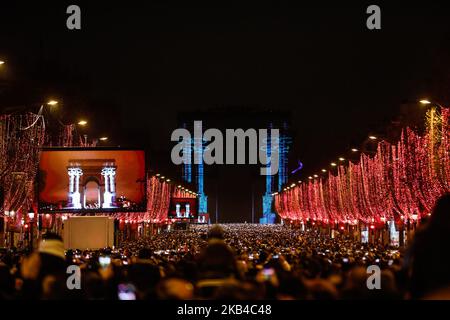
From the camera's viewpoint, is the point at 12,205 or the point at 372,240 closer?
the point at 12,205

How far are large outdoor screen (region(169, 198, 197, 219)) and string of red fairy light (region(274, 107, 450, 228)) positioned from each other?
1768cm

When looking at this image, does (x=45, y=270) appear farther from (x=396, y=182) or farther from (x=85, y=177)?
(x=396, y=182)

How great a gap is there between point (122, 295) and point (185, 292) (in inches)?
117

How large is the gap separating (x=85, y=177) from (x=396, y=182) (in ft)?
82.6

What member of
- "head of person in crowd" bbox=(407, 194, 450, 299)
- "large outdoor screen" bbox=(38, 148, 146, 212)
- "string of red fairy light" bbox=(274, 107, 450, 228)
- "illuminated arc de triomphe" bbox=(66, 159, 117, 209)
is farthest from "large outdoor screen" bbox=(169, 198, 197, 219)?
"head of person in crowd" bbox=(407, 194, 450, 299)

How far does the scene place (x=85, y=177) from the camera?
46.0 meters

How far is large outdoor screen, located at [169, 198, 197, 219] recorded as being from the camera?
120 m

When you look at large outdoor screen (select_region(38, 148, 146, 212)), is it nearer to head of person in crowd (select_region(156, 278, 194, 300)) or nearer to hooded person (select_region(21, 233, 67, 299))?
hooded person (select_region(21, 233, 67, 299))

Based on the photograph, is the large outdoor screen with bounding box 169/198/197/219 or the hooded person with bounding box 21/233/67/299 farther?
the large outdoor screen with bounding box 169/198/197/219

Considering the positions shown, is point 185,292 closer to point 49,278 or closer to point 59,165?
point 49,278

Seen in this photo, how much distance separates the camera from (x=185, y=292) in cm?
1408

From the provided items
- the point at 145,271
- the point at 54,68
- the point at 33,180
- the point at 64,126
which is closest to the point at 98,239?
the point at 33,180

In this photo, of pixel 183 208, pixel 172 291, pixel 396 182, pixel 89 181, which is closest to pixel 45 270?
pixel 172 291
